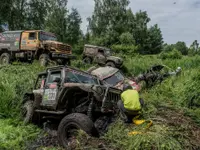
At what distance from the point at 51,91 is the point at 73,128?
1.60m

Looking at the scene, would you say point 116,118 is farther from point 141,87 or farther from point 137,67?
point 137,67

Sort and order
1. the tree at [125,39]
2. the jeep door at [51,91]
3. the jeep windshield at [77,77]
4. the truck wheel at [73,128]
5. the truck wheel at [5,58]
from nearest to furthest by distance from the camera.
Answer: the truck wheel at [73,128] < the jeep door at [51,91] < the jeep windshield at [77,77] < the truck wheel at [5,58] < the tree at [125,39]

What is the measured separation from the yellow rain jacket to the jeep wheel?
3.13m

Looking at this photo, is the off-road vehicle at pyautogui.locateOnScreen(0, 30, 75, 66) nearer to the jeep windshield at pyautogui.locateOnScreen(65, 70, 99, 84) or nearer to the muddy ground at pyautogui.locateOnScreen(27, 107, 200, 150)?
the jeep windshield at pyautogui.locateOnScreen(65, 70, 99, 84)

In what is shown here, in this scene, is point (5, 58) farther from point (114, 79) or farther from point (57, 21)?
point (57, 21)

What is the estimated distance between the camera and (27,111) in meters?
8.63

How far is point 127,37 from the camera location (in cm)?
4144

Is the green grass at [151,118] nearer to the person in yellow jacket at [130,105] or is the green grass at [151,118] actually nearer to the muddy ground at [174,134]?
the muddy ground at [174,134]

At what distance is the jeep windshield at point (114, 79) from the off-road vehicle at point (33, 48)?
551 centimetres

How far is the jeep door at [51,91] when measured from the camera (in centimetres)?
756

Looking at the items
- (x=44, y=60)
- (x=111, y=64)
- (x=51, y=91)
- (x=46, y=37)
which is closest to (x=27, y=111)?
(x=51, y=91)

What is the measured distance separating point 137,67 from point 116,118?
42.1 feet

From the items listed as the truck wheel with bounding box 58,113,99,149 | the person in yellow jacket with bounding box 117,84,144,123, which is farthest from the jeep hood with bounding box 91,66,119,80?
the truck wheel with bounding box 58,113,99,149

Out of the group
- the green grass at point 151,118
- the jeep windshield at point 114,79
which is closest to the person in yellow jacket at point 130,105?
the green grass at point 151,118
